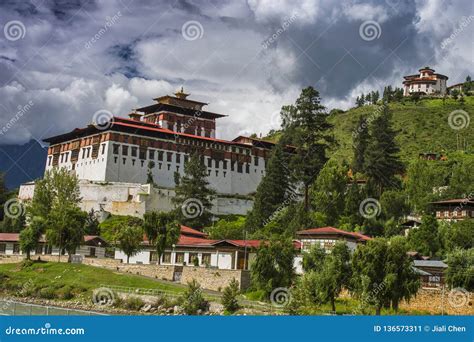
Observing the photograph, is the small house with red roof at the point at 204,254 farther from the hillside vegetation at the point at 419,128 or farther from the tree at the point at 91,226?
the hillside vegetation at the point at 419,128

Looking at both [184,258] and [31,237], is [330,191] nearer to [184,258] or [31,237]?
[184,258]

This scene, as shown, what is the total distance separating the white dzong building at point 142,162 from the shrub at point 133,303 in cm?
3337

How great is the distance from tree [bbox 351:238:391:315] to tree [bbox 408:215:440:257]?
13.6 meters

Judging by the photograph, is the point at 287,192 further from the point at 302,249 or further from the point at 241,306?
the point at 241,306

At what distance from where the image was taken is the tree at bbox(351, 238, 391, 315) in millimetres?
36625

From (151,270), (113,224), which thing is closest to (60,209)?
(113,224)

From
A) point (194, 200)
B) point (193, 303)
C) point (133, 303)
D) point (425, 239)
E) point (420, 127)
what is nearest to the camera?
point (193, 303)

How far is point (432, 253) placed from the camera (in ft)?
168

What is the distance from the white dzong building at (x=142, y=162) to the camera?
78938 millimetres

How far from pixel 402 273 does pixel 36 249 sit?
38.4 metres

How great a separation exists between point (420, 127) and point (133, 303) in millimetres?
87056

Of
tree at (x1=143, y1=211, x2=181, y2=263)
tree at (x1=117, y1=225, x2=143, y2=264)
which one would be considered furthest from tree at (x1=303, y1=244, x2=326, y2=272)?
tree at (x1=117, y1=225, x2=143, y2=264)

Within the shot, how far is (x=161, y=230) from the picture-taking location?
5453 cm

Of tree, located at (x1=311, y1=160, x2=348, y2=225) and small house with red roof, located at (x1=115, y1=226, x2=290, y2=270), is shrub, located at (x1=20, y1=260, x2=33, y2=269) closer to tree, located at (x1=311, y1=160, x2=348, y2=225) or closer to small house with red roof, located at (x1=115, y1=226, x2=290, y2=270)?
small house with red roof, located at (x1=115, y1=226, x2=290, y2=270)
